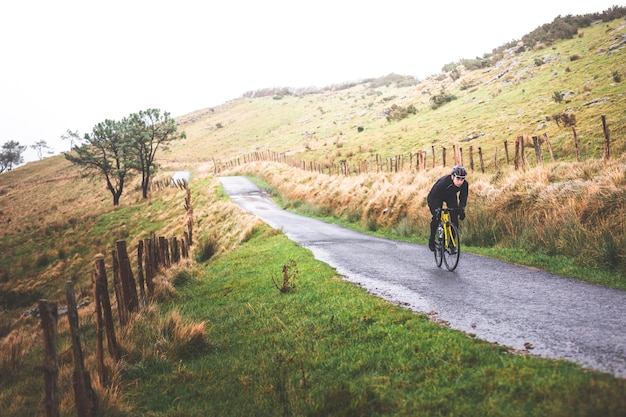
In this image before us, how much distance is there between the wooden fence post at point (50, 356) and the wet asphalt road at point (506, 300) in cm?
465

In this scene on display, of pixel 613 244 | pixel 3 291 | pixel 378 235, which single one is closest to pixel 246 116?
pixel 3 291

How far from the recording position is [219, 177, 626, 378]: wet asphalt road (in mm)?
4412

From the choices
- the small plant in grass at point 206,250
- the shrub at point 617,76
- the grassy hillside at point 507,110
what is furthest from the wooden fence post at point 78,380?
the shrub at point 617,76

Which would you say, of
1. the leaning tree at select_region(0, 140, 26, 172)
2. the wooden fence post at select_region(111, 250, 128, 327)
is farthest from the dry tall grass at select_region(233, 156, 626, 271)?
the leaning tree at select_region(0, 140, 26, 172)

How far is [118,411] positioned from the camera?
15.2ft

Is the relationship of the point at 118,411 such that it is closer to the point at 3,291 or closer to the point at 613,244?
the point at 613,244

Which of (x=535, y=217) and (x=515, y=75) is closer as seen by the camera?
(x=535, y=217)

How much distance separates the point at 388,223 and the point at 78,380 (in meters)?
13.7

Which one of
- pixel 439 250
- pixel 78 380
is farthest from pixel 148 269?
pixel 439 250

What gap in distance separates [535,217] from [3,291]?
25.0m

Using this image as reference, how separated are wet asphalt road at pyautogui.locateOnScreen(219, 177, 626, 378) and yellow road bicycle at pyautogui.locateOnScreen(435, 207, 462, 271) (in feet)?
0.87

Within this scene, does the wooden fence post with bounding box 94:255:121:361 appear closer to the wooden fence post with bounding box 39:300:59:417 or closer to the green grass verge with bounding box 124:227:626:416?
the green grass verge with bounding box 124:227:626:416

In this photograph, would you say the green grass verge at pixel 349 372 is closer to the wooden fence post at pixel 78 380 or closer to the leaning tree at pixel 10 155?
the wooden fence post at pixel 78 380

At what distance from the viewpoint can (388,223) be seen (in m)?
16.7
